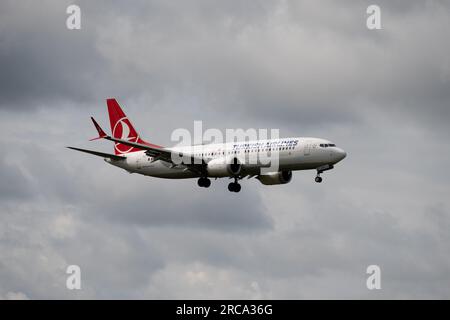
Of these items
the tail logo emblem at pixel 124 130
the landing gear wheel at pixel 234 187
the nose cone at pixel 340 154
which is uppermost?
the tail logo emblem at pixel 124 130

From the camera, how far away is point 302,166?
100 meters

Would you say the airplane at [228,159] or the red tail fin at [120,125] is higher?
the red tail fin at [120,125]

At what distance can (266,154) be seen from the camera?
3981 inches

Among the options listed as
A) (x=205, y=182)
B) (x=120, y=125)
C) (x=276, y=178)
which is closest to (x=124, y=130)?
(x=120, y=125)

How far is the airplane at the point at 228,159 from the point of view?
99.7m

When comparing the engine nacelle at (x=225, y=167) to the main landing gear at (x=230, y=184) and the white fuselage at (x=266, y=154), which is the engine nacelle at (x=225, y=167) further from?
the main landing gear at (x=230, y=184)

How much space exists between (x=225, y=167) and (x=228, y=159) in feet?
3.24

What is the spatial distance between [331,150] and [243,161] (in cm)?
926

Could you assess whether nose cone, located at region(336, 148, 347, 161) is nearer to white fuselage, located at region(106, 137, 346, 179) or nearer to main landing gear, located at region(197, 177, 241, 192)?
white fuselage, located at region(106, 137, 346, 179)

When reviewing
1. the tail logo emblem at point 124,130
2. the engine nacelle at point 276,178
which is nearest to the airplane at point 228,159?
the engine nacelle at point 276,178

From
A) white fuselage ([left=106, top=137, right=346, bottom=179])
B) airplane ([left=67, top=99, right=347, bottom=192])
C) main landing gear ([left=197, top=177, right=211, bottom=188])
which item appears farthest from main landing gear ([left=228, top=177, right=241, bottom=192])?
white fuselage ([left=106, top=137, right=346, bottom=179])
